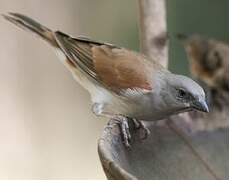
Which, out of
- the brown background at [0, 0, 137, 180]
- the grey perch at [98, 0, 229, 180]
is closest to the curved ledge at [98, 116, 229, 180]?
the grey perch at [98, 0, 229, 180]

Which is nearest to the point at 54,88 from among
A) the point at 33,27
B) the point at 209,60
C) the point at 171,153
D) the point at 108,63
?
the point at 209,60

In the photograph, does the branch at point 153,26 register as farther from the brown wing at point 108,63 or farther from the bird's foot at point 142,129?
the bird's foot at point 142,129

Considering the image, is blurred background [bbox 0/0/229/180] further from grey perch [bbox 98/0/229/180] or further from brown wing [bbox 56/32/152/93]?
grey perch [bbox 98/0/229/180]

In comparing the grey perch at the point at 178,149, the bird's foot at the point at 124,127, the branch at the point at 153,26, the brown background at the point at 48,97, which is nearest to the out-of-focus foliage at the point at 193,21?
the brown background at the point at 48,97

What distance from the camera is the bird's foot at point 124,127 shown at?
1.34m

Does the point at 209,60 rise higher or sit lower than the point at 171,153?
lower

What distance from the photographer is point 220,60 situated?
9.11ft

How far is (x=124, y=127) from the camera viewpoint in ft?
4.52

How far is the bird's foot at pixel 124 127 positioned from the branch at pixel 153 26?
394mm

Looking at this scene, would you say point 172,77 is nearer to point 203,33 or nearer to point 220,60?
point 220,60

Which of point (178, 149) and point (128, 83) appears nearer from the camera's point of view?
point (178, 149)

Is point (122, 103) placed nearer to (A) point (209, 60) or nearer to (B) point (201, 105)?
(B) point (201, 105)

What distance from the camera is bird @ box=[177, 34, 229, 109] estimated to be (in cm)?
269

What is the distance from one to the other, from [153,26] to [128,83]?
29cm
